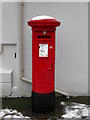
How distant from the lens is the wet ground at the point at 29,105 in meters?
4.64

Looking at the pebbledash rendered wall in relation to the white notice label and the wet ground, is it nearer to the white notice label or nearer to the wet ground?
the wet ground

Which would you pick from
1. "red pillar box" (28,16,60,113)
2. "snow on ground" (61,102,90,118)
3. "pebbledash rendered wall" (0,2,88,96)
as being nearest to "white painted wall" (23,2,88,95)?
"pebbledash rendered wall" (0,2,88,96)

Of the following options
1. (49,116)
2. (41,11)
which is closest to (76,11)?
(41,11)

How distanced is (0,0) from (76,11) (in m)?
1.64

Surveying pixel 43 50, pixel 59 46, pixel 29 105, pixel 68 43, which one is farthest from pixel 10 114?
pixel 68 43

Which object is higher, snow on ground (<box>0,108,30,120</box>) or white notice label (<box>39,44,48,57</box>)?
white notice label (<box>39,44,48,57</box>)

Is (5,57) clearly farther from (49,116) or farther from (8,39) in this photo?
(49,116)

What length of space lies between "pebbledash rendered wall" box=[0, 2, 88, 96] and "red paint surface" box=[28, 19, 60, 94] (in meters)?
1.02

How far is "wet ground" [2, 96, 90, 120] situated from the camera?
4.64 m

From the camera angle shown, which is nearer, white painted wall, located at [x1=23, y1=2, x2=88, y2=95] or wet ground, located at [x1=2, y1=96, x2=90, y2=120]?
wet ground, located at [x1=2, y1=96, x2=90, y2=120]

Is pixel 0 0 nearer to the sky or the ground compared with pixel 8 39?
nearer to the sky

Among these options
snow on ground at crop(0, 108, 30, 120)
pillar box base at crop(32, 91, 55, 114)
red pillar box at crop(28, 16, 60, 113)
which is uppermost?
red pillar box at crop(28, 16, 60, 113)

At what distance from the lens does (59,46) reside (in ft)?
18.3

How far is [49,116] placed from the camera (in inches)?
183
